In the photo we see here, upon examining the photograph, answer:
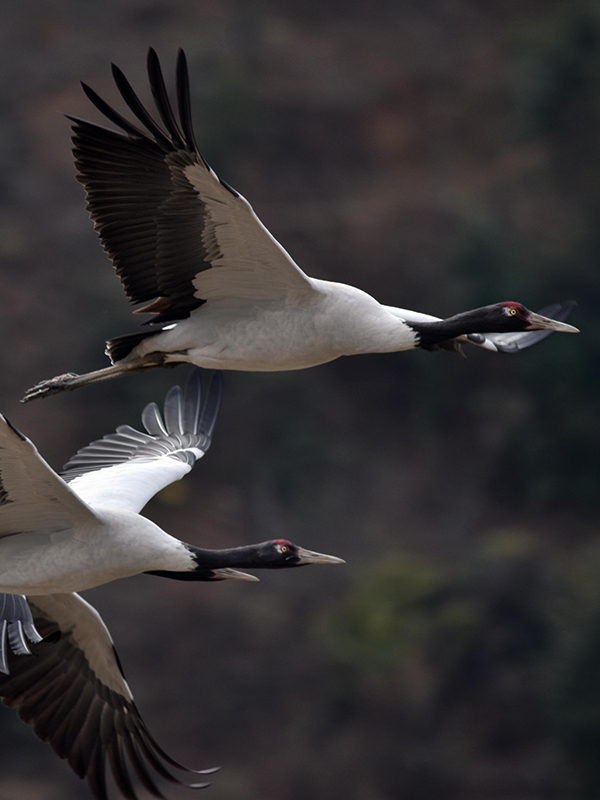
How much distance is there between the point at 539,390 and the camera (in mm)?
31719

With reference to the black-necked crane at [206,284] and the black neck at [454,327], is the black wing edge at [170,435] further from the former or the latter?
the black neck at [454,327]

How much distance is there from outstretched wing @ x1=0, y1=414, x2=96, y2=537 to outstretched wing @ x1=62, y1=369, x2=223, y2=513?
89 cm

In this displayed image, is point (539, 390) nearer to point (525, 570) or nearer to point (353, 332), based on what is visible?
point (525, 570)

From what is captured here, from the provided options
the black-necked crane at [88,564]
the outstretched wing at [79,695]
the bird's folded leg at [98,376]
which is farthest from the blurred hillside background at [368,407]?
the bird's folded leg at [98,376]

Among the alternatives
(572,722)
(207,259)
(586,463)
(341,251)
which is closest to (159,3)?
(341,251)

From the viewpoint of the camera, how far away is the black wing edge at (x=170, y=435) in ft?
32.0

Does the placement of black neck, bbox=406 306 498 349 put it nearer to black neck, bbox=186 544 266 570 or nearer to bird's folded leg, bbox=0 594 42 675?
black neck, bbox=186 544 266 570

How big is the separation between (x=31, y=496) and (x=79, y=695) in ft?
5.78

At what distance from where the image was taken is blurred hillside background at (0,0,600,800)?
2595 centimetres

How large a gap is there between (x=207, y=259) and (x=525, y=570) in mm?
20909

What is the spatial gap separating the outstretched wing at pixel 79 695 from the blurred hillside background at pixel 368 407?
1647cm

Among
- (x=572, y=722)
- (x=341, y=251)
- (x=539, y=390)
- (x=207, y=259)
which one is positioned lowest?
(x=572, y=722)

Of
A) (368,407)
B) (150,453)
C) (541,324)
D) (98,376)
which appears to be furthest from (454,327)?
(368,407)

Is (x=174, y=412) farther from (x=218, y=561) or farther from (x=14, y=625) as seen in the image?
(x=14, y=625)
